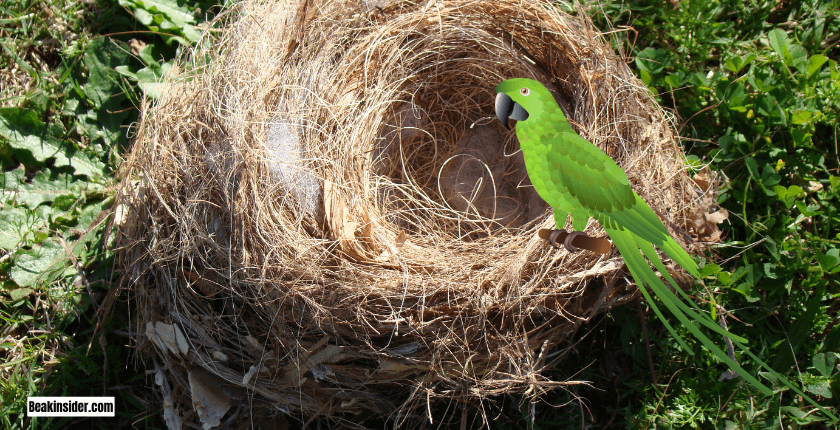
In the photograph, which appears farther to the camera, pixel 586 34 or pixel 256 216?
pixel 586 34

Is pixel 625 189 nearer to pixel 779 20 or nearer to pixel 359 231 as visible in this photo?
pixel 359 231

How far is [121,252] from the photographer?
2486mm

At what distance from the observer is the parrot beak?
1.86 metres

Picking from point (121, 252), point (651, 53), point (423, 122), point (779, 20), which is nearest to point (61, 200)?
point (121, 252)

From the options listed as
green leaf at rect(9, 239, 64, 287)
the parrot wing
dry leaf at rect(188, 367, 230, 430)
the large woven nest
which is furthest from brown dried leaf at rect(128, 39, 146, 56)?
the parrot wing

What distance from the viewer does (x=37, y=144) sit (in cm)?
285

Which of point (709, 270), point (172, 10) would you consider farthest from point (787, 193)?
point (172, 10)

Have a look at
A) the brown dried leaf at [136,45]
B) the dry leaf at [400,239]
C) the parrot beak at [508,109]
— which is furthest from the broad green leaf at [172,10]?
the parrot beak at [508,109]

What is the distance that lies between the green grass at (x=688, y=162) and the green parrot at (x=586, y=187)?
738 millimetres

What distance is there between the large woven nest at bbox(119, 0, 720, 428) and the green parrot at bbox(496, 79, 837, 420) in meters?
0.38

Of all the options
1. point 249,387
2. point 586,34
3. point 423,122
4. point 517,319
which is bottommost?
point 249,387

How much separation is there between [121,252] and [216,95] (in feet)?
2.73

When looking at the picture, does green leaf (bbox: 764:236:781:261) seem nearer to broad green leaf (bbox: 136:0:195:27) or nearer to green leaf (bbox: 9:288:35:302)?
broad green leaf (bbox: 136:0:195:27)

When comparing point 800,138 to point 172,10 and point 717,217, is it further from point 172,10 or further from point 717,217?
point 172,10
